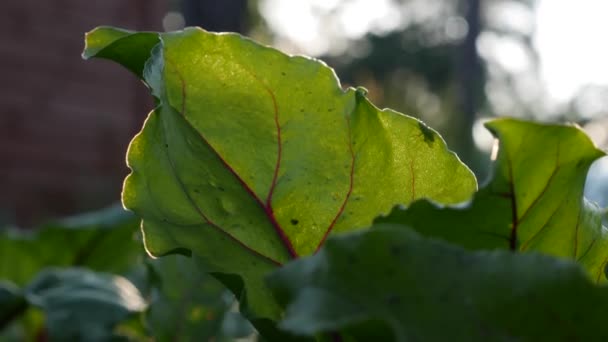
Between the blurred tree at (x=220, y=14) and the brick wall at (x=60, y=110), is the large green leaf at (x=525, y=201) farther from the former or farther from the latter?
the blurred tree at (x=220, y=14)

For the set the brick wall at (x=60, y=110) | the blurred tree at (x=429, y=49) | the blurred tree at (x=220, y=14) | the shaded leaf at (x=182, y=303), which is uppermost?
the shaded leaf at (x=182, y=303)

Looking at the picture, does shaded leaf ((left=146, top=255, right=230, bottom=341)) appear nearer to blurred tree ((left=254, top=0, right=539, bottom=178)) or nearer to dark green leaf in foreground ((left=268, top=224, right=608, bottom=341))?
dark green leaf in foreground ((left=268, top=224, right=608, bottom=341))

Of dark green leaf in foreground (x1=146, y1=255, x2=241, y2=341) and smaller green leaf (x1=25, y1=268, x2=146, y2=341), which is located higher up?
dark green leaf in foreground (x1=146, y1=255, x2=241, y2=341)

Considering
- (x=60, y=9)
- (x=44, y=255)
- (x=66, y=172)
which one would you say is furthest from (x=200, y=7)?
(x=44, y=255)

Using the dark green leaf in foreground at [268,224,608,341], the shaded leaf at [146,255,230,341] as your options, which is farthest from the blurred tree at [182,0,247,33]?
the dark green leaf in foreground at [268,224,608,341]

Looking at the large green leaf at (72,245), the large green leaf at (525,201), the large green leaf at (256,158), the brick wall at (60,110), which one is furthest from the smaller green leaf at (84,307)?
the brick wall at (60,110)

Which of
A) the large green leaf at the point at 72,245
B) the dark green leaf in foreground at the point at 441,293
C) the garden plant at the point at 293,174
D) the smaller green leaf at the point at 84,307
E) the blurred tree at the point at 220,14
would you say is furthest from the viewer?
the blurred tree at the point at 220,14
